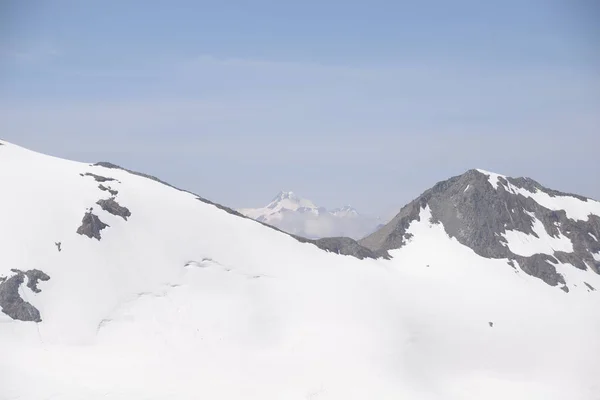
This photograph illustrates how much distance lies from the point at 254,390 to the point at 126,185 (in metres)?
51.2

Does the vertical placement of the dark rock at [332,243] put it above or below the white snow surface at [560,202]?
below

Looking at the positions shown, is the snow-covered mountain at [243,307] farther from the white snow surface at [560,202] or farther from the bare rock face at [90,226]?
the white snow surface at [560,202]

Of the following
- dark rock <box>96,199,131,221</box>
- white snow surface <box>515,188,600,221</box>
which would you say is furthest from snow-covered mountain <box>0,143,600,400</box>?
white snow surface <box>515,188,600,221</box>

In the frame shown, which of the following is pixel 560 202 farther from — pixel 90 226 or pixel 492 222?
pixel 90 226

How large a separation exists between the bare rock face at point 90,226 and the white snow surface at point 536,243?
297 feet

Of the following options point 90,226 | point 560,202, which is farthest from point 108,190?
point 560,202

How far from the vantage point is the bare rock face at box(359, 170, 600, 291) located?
14688 cm

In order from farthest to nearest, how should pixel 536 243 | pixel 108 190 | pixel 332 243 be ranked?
pixel 536 243 < pixel 332 243 < pixel 108 190

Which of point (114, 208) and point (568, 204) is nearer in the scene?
point (114, 208)

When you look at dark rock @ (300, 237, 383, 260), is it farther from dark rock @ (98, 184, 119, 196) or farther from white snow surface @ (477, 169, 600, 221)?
white snow surface @ (477, 169, 600, 221)

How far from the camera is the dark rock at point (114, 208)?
110 metres

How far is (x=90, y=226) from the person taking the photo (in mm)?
104625

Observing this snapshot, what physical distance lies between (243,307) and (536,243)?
79.7m

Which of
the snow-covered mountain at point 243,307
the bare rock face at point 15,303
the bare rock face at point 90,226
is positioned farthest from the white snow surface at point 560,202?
the bare rock face at point 15,303
